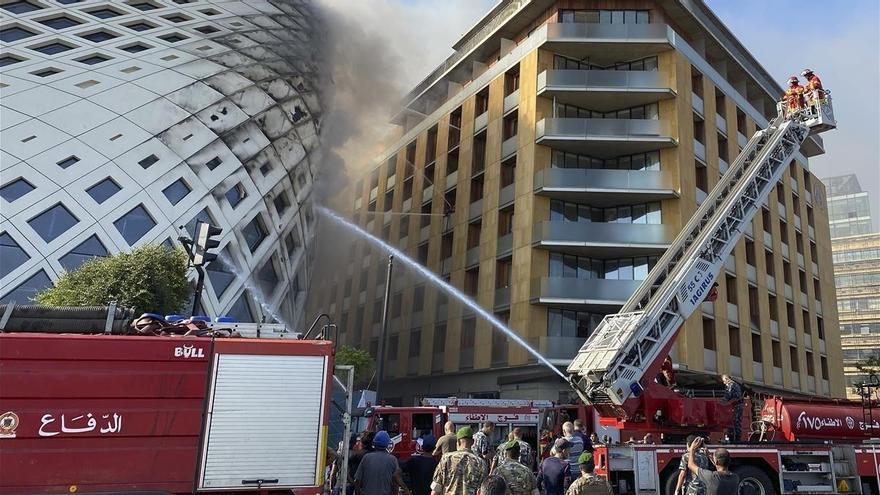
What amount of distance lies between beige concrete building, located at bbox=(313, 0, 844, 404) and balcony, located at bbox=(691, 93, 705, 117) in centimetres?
23

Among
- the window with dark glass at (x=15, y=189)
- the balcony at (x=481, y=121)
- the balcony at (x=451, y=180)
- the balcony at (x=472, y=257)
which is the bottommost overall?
the window with dark glass at (x=15, y=189)

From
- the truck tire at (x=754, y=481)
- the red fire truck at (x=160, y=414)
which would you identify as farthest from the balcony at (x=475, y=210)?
the red fire truck at (x=160, y=414)

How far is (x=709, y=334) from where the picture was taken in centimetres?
3133

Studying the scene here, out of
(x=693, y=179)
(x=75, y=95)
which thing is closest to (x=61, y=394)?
(x=75, y=95)

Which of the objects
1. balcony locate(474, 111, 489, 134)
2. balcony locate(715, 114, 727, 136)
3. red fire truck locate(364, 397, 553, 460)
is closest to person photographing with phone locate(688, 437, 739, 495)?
red fire truck locate(364, 397, 553, 460)

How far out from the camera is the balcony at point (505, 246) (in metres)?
31.9

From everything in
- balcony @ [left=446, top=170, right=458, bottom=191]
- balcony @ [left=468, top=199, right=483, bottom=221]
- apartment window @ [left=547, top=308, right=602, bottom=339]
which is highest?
balcony @ [left=446, top=170, right=458, bottom=191]

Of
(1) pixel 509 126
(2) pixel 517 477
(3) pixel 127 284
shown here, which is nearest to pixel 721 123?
(1) pixel 509 126

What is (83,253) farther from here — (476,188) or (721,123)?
(721,123)

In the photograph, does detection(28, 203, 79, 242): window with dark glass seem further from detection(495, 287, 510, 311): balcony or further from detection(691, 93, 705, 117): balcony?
detection(691, 93, 705, 117): balcony

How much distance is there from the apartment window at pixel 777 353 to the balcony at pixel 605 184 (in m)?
13.7

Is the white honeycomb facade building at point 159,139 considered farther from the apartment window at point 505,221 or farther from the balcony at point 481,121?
the apartment window at point 505,221

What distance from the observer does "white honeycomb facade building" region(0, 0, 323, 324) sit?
2372 cm

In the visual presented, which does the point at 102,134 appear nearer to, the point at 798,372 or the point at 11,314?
the point at 11,314
